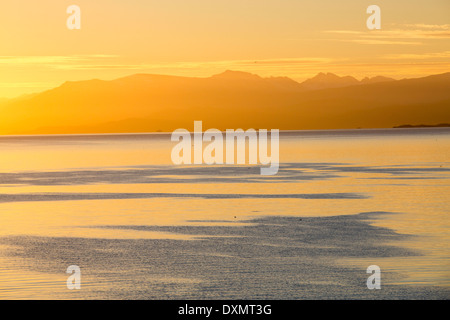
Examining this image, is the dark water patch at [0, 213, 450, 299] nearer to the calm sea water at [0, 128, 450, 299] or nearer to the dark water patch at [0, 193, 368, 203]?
the calm sea water at [0, 128, 450, 299]

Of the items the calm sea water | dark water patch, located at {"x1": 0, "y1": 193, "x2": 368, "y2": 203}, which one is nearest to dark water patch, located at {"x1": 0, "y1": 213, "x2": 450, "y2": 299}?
the calm sea water

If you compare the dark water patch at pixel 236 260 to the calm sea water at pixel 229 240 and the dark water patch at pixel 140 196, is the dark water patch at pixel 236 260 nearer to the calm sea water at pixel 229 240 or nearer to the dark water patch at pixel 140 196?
the calm sea water at pixel 229 240

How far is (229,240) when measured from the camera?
2156 centimetres

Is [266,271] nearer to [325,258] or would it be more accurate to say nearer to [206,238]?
[325,258]

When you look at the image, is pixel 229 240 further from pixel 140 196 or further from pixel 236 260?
pixel 140 196

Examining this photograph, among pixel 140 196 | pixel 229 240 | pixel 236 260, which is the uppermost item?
pixel 140 196

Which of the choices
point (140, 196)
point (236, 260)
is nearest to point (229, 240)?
point (236, 260)

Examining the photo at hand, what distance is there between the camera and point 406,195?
32.9 m

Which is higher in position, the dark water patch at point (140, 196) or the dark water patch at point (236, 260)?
the dark water patch at point (140, 196)

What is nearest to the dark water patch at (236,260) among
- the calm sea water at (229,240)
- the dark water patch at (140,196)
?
the calm sea water at (229,240)

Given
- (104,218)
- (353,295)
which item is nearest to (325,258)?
(353,295)

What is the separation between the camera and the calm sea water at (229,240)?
1580 cm

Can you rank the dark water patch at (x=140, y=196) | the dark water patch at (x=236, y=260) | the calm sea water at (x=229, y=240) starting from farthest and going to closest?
the dark water patch at (x=140, y=196), the calm sea water at (x=229, y=240), the dark water patch at (x=236, y=260)

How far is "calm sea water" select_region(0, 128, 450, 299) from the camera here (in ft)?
51.9
